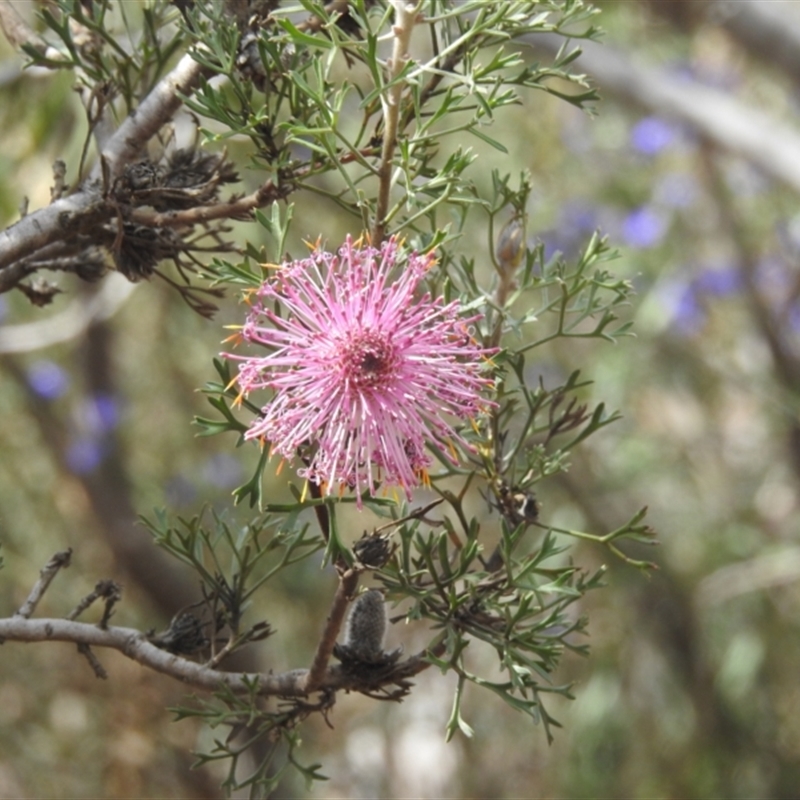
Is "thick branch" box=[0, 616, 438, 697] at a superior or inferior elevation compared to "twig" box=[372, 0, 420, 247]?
inferior

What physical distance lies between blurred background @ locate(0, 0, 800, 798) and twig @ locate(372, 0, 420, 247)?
4.41 ft

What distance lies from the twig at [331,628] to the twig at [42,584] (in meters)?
0.16

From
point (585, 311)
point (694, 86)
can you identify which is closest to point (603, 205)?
point (694, 86)

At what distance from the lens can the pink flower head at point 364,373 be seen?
0.50 metres

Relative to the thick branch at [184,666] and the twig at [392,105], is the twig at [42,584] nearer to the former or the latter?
the thick branch at [184,666]

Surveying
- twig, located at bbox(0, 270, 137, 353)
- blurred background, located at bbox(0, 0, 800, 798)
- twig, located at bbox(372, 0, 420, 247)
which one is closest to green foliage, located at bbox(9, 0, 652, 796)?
twig, located at bbox(372, 0, 420, 247)

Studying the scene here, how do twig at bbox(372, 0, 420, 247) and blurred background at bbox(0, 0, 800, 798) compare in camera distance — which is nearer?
twig at bbox(372, 0, 420, 247)

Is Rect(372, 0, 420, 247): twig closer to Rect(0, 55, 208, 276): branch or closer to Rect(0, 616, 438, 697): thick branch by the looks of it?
Rect(0, 55, 208, 276): branch

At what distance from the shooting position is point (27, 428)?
8.77 ft

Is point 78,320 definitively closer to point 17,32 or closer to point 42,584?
point 17,32

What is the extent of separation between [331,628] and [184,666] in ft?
0.32

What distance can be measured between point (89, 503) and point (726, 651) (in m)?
1.54

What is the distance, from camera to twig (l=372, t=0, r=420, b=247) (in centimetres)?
51

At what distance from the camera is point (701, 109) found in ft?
7.16
